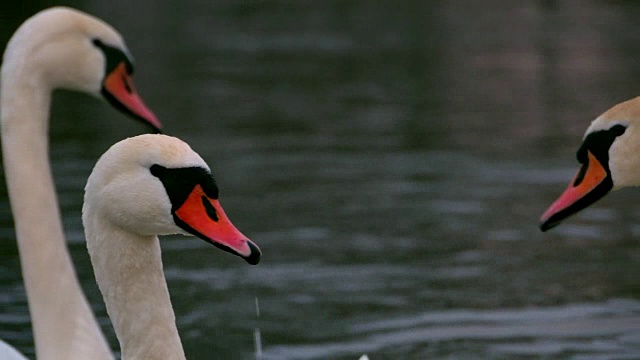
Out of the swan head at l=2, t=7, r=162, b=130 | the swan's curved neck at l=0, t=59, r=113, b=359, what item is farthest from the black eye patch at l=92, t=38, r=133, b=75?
the swan's curved neck at l=0, t=59, r=113, b=359

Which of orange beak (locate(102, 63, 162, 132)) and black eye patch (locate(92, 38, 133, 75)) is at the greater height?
black eye patch (locate(92, 38, 133, 75))

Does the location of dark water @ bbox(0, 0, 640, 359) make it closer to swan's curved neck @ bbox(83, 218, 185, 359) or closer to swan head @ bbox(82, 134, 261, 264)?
swan's curved neck @ bbox(83, 218, 185, 359)

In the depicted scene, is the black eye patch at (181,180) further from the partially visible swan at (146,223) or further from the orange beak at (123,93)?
the orange beak at (123,93)

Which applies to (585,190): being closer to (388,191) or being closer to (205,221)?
(205,221)

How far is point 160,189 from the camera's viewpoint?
434cm

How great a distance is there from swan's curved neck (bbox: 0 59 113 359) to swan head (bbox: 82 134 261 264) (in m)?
1.34

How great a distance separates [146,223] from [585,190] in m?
1.94

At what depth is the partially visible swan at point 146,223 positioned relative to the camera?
4.32m

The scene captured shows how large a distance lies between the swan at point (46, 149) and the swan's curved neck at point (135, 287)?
1.13 meters

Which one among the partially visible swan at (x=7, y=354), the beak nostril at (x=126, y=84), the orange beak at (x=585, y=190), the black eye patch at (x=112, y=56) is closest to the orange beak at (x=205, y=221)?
the partially visible swan at (x=7, y=354)

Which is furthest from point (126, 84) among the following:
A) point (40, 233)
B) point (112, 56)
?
point (40, 233)

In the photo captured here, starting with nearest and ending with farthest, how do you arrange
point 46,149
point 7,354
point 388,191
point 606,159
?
point 7,354, point 606,159, point 46,149, point 388,191

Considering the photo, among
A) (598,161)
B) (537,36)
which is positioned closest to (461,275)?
(598,161)

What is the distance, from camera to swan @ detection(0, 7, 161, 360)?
221 inches
